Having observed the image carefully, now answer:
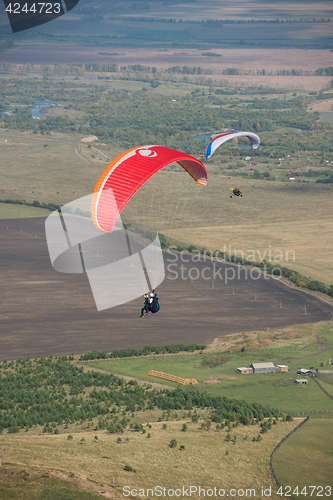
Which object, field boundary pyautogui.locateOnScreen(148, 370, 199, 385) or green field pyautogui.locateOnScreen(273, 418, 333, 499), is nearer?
green field pyautogui.locateOnScreen(273, 418, 333, 499)

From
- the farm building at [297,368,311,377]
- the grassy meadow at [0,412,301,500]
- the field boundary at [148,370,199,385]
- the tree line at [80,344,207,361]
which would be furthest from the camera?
the tree line at [80,344,207,361]

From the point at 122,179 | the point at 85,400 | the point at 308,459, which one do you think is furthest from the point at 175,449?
the point at 122,179

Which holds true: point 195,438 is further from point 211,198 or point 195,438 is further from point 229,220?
point 211,198

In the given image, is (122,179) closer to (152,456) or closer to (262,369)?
(152,456)

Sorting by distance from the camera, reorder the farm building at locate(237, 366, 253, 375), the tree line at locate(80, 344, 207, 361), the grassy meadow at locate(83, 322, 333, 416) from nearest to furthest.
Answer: the grassy meadow at locate(83, 322, 333, 416) → the farm building at locate(237, 366, 253, 375) → the tree line at locate(80, 344, 207, 361)

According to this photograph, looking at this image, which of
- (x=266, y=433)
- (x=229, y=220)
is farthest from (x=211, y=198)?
(x=266, y=433)

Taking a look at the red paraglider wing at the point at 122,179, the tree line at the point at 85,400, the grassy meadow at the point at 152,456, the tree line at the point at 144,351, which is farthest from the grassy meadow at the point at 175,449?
the red paraglider wing at the point at 122,179

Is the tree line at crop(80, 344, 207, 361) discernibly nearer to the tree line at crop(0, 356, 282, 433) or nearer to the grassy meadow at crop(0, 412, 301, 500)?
the tree line at crop(0, 356, 282, 433)

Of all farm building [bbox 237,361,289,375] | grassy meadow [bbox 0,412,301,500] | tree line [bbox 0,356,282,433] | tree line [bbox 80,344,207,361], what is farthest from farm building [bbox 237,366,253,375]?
grassy meadow [bbox 0,412,301,500]
